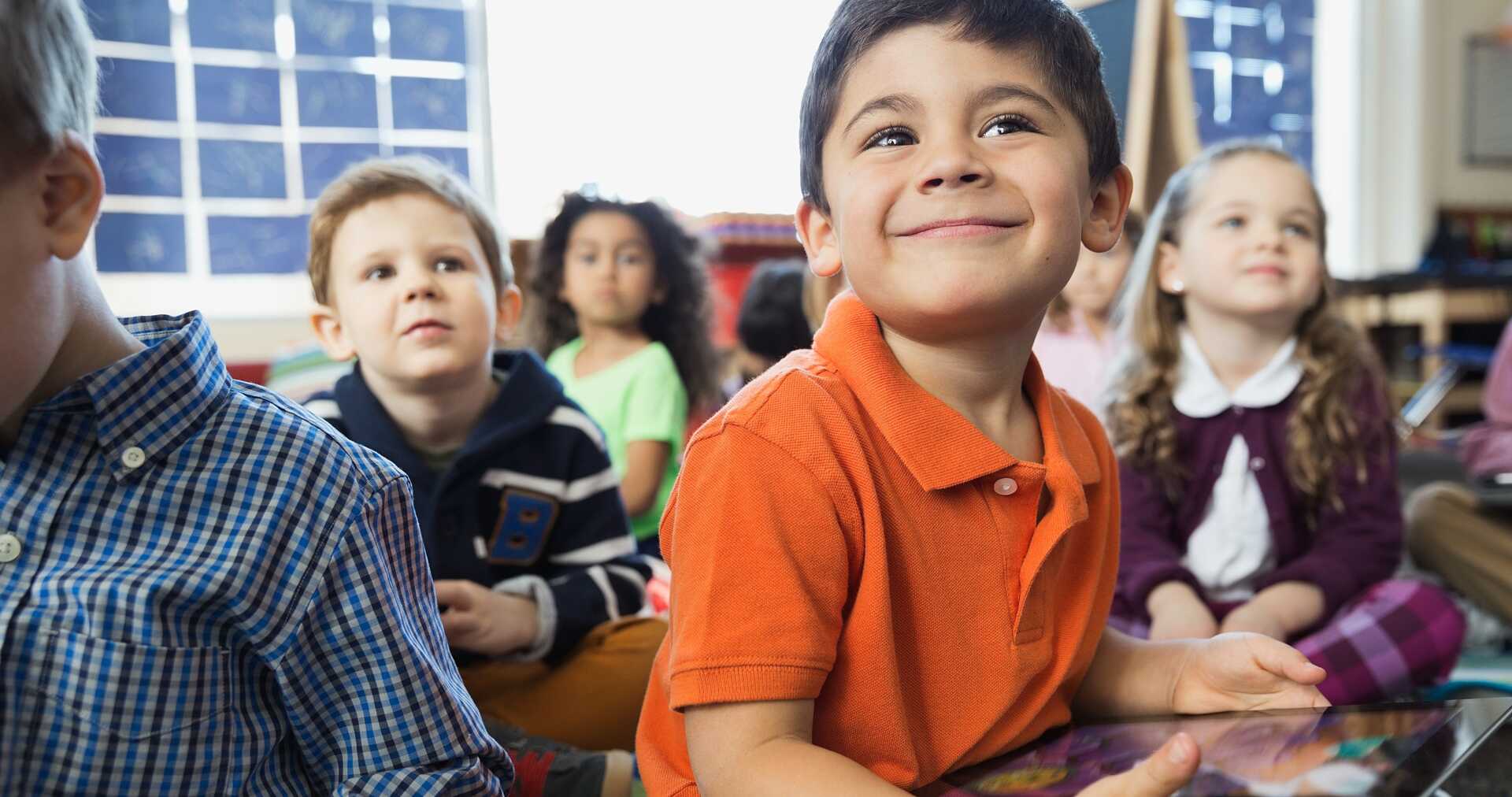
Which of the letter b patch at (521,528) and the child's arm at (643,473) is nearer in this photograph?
the letter b patch at (521,528)

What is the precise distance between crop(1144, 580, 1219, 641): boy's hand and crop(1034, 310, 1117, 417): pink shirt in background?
27.8 inches

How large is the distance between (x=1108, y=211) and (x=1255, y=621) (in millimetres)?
751

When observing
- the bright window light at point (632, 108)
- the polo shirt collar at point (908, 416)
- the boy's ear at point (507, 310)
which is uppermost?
the bright window light at point (632, 108)

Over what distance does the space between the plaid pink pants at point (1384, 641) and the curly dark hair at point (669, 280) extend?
1.09 meters

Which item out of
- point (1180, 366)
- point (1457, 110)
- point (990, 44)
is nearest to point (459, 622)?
point (990, 44)

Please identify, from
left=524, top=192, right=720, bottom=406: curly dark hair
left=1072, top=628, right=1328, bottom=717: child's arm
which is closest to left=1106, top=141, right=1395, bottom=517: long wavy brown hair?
left=1072, top=628, right=1328, bottom=717: child's arm

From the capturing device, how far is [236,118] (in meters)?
3.92

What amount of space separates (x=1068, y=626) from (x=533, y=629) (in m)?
0.61

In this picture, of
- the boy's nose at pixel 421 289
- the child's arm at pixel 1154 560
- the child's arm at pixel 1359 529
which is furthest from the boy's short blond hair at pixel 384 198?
the child's arm at pixel 1359 529

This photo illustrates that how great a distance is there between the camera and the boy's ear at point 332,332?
141 cm

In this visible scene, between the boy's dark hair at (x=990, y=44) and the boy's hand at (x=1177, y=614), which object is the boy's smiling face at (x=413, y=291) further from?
the boy's hand at (x=1177, y=614)

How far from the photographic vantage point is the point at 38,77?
598 millimetres

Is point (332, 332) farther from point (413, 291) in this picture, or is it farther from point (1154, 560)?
point (1154, 560)

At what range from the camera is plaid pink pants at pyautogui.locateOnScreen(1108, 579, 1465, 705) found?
143cm
